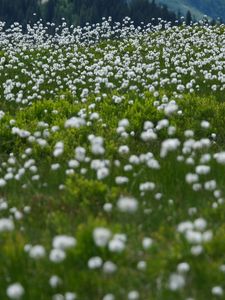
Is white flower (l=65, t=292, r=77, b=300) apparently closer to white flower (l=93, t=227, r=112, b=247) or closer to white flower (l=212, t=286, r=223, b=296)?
white flower (l=93, t=227, r=112, b=247)

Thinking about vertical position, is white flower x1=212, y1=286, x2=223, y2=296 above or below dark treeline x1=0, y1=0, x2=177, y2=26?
below

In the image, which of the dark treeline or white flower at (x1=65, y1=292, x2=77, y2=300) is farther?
the dark treeline

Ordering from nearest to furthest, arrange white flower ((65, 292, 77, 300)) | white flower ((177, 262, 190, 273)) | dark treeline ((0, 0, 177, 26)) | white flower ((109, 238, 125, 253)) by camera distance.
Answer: white flower ((65, 292, 77, 300)) < white flower ((109, 238, 125, 253)) < white flower ((177, 262, 190, 273)) < dark treeline ((0, 0, 177, 26))

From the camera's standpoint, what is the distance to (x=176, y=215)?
23.1 feet

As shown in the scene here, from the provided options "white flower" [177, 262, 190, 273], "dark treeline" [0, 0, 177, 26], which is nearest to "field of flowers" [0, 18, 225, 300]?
"white flower" [177, 262, 190, 273]

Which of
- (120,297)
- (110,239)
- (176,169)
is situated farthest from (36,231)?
(176,169)

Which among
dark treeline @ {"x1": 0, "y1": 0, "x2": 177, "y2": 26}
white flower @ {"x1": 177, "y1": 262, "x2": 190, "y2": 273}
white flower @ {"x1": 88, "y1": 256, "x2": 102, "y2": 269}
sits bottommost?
white flower @ {"x1": 177, "y1": 262, "x2": 190, "y2": 273}

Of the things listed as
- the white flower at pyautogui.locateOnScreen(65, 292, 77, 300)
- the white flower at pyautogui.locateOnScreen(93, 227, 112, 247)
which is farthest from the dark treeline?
the white flower at pyautogui.locateOnScreen(65, 292, 77, 300)

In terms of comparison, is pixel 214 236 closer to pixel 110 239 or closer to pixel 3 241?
pixel 110 239

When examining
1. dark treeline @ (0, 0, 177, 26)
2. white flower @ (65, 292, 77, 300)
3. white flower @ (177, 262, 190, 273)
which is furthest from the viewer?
dark treeline @ (0, 0, 177, 26)

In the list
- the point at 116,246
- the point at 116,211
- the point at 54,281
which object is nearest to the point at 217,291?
the point at 116,246

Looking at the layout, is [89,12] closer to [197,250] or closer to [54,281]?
[197,250]

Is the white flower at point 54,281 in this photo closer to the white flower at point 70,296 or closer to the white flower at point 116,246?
the white flower at point 70,296

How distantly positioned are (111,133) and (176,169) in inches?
125
